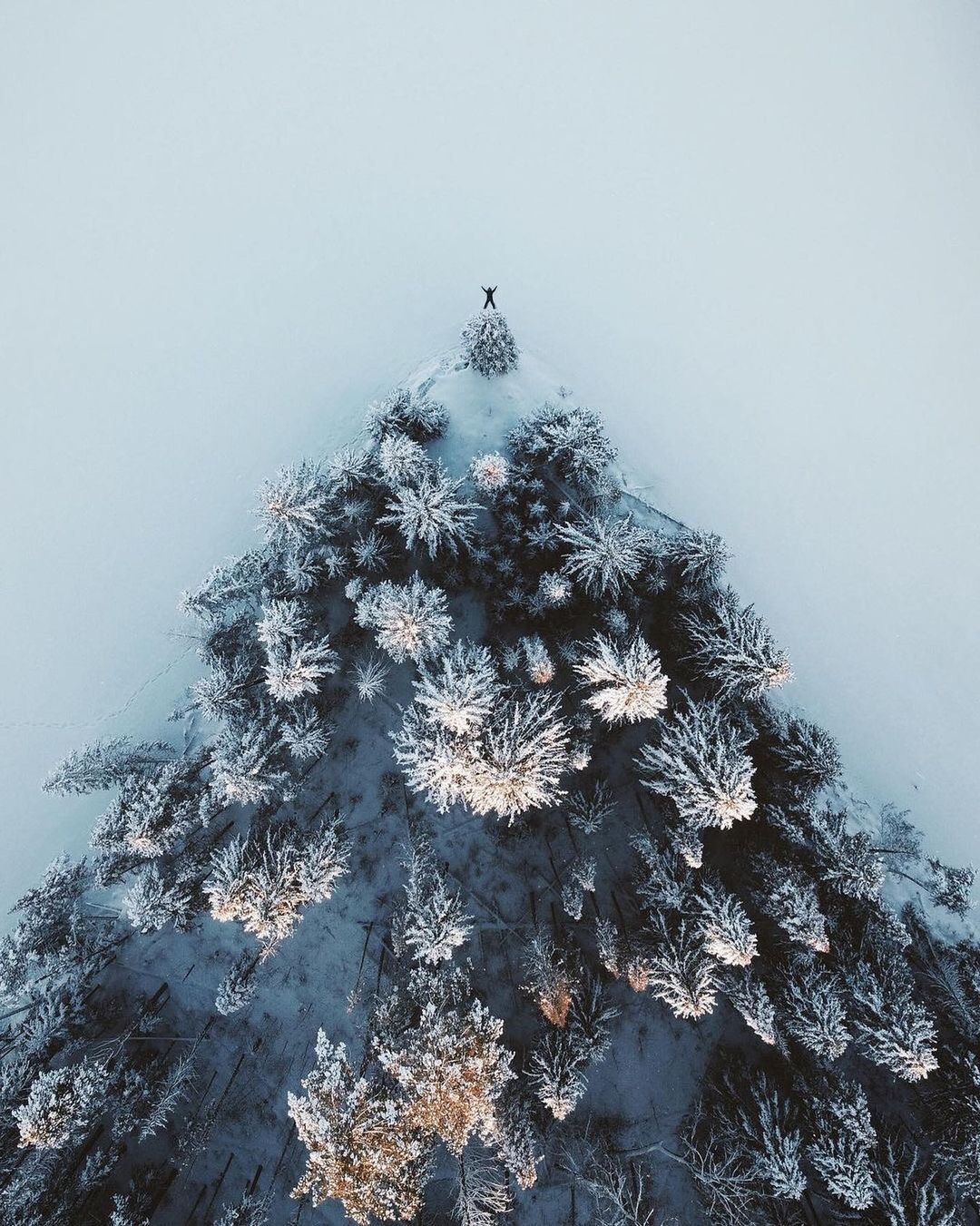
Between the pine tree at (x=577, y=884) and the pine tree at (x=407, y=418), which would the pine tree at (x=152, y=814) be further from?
the pine tree at (x=407, y=418)

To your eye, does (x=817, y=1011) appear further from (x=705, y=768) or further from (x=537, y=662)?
(x=537, y=662)

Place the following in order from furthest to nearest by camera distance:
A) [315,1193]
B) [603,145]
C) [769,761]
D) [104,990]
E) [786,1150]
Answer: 1. [603,145]
2. [104,990]
3. [769,761]
4. [786,1150]
5. [315,1193]

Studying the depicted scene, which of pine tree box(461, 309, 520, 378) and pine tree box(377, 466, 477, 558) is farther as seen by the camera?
pine tree box(461, 309, 520, 378)

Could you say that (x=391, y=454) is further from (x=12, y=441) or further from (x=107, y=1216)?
(x=107, y=1216)

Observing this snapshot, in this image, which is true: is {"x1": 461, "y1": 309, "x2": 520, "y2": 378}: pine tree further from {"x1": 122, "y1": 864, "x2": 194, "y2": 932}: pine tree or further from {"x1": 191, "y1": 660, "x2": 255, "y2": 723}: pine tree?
{"x1": 122, "y1": 864, "x2": 194, "y2": 932}: pine tree

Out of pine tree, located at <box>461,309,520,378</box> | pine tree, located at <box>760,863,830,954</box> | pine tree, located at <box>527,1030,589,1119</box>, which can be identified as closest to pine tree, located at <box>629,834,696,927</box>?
pine tree, located at <box>760,863,830,954</box>

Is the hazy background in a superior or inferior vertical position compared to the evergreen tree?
superior

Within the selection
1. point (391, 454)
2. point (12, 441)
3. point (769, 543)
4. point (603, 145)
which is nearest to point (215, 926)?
point (391, 454)
